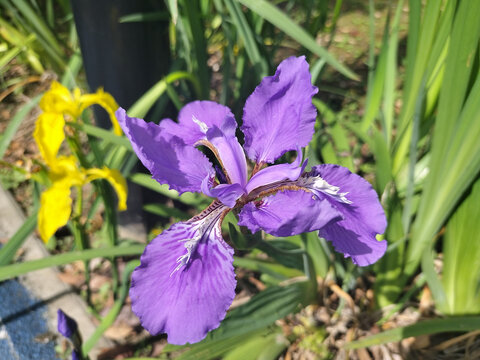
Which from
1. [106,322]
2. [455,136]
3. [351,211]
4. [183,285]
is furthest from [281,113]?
[106,322]

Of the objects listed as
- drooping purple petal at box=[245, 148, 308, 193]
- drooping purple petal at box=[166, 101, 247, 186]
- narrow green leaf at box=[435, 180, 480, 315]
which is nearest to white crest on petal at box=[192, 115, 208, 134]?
drooping purple petal at box=[166, 101, 247, 186]

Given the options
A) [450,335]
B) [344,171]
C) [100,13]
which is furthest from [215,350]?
[100,13]

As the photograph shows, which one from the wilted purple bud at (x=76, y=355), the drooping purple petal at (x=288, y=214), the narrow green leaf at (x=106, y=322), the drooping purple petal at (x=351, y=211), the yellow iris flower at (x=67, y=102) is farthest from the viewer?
the narrow green leaf at (x=106, y=322)

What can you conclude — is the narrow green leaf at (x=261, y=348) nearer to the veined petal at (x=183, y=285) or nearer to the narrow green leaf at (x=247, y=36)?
the veined petal at (x=183, y=285)

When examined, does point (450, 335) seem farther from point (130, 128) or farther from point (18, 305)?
point (18, 305)

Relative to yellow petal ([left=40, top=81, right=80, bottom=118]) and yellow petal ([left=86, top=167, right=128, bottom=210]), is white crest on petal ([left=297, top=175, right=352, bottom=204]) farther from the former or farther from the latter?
yellow petal ([left=40, top=81, right=80, bottom=118])

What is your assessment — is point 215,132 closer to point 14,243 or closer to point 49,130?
point 49,130

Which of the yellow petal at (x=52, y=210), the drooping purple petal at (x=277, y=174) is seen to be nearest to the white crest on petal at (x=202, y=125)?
the drooping purple petal at (x=277, y=174)
